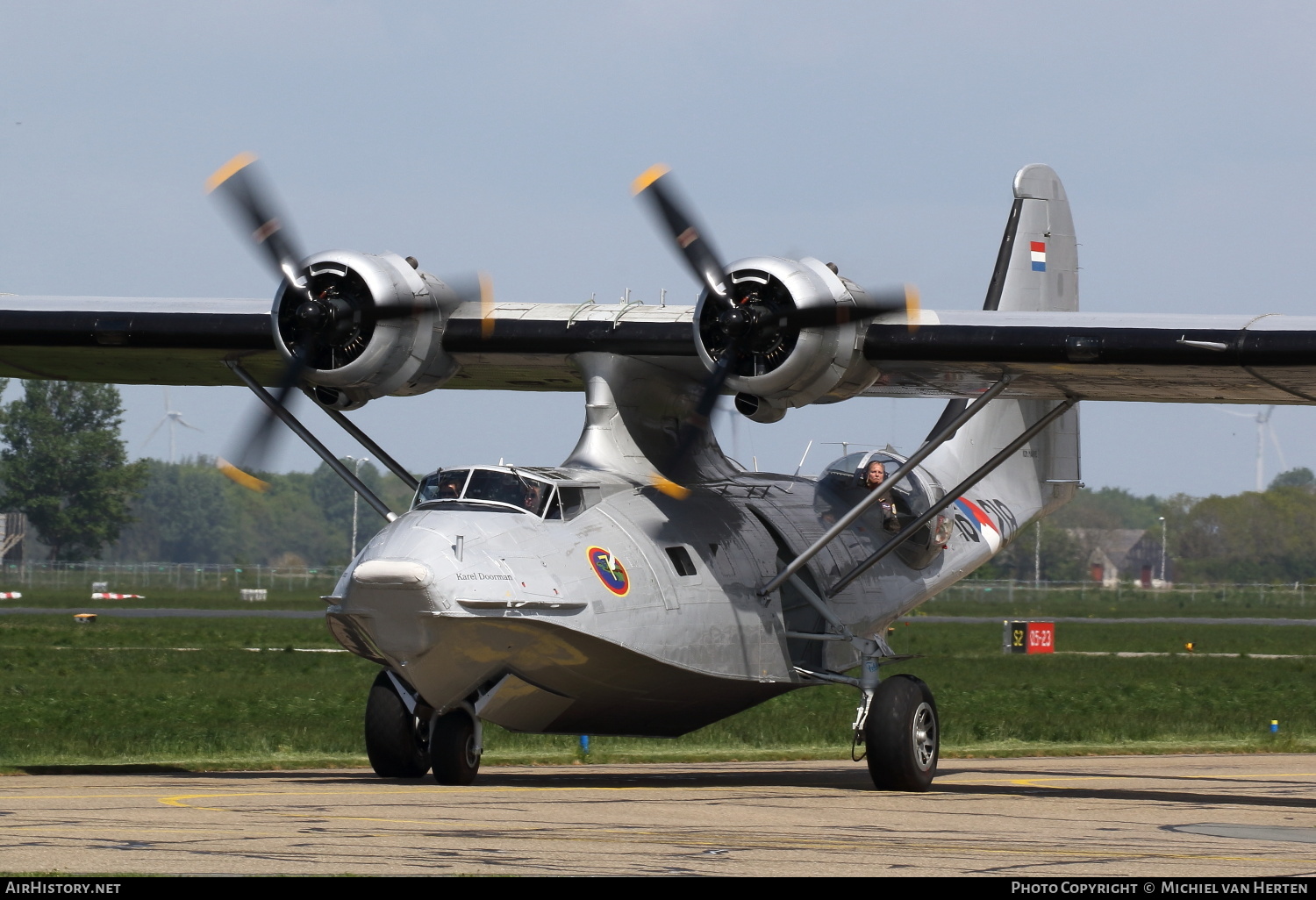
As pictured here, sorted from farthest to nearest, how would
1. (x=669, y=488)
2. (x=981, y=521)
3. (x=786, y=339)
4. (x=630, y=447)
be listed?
(x=981, y=521) < (x=630, y=447) < (x=669, y=488) < (x=786, y=339)

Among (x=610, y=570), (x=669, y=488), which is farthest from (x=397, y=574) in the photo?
(x=669, y=488)

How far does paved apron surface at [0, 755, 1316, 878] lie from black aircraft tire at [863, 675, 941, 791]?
0.28m

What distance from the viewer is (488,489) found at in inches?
630

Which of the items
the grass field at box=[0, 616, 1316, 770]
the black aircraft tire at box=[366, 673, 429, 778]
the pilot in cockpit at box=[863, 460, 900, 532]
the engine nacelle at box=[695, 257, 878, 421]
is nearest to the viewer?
the engine nacelle at box=[695, 257, 878, 421]

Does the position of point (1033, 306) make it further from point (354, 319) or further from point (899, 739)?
point (354, 319)

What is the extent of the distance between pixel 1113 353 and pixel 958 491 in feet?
7.42

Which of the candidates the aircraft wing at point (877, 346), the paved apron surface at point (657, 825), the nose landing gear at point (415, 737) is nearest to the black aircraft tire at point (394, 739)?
the nose landing gear at point (415, 737)

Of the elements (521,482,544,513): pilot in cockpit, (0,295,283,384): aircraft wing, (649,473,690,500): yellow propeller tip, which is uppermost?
(0,295,283,384): aircraft wing

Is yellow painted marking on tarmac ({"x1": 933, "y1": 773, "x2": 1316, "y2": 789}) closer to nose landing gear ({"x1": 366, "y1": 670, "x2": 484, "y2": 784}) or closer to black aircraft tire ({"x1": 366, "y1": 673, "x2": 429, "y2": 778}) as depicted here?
nose landing gear ({"x1": 366, "y1": 670, "x2": 484, "y2": 784})

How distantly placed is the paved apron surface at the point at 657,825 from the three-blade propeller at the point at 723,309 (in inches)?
141

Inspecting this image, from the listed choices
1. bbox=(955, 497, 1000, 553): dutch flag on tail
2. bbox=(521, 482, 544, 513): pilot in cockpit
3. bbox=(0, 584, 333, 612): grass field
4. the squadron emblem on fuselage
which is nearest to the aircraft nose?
bbox=(521, 482, 544, 513): pilot in cockpit

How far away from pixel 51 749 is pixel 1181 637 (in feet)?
150

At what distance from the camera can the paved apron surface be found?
10336 mm

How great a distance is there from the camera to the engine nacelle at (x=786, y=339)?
54.0ft
